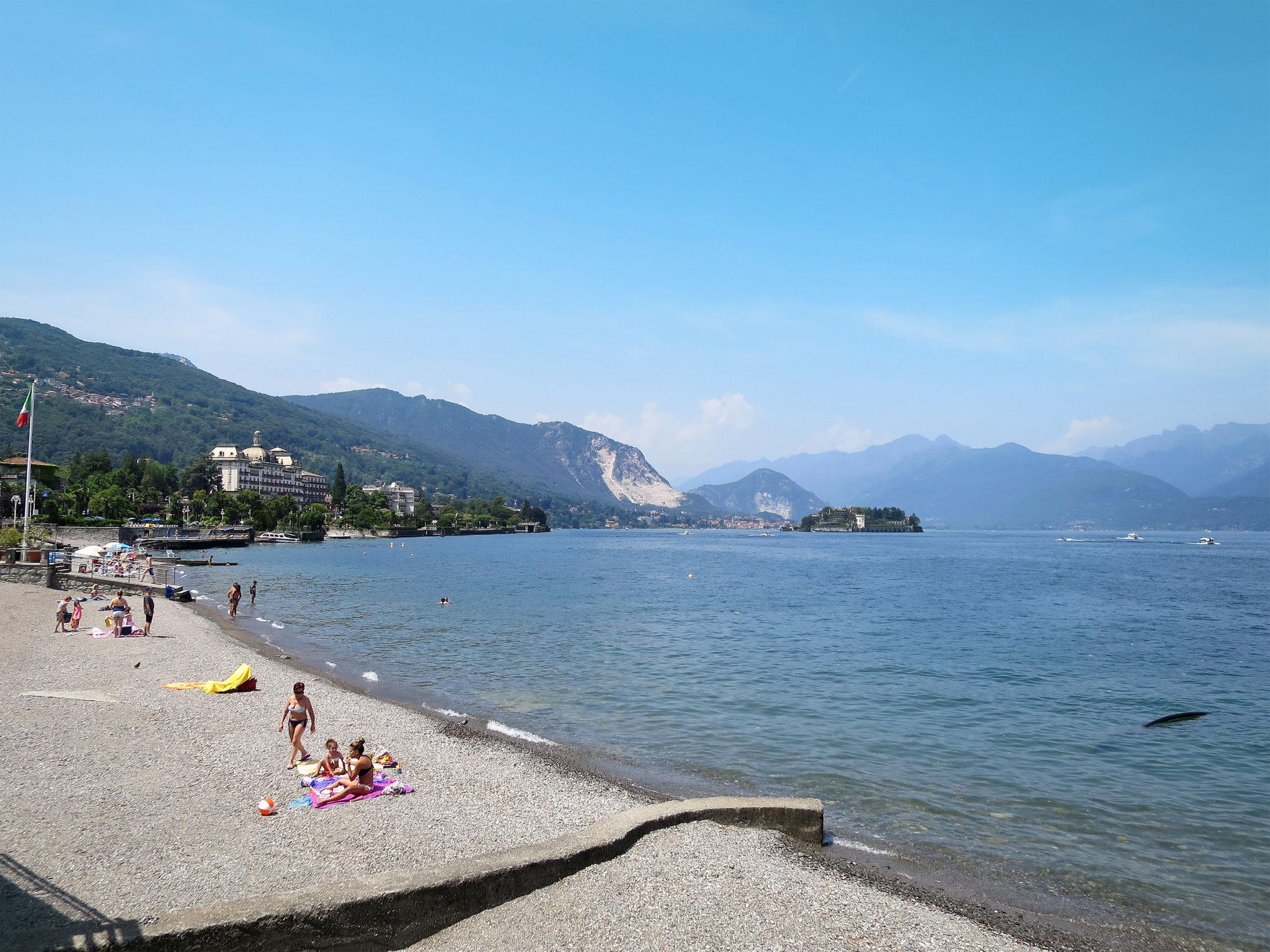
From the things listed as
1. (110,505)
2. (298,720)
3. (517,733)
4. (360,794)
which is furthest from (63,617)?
(110,505)

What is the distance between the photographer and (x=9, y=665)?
23484mm

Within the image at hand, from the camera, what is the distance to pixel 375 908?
8.48 m

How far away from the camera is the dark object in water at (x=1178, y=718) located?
2167cm

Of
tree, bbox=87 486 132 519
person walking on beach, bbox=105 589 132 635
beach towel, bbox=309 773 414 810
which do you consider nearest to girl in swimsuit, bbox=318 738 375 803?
beach towel, bbox=309 773 414 810

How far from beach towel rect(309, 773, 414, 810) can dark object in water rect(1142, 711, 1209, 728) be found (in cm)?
2028

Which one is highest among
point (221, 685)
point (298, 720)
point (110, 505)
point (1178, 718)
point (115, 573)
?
point (110, 505)

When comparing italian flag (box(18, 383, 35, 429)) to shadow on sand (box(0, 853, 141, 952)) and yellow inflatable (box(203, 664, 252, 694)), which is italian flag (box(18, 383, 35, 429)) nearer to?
yellow inflatable (box(203, 664, 252, 694))

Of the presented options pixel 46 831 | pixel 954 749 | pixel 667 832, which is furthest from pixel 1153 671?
pixel 46 831

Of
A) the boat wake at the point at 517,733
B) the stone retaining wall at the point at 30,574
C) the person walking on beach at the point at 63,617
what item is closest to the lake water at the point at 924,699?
the boat wake at the point at 517,733

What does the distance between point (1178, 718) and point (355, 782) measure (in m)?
22.9

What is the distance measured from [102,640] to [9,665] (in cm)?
718

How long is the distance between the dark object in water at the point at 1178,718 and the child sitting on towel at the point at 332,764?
69.6ft

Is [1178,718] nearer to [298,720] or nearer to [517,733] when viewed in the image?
[517,733]

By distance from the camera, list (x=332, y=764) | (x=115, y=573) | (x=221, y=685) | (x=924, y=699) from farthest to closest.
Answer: (x=115, y=573)
(x=924, y=699)
(x=221, y=685)
(x=332, y=764)
